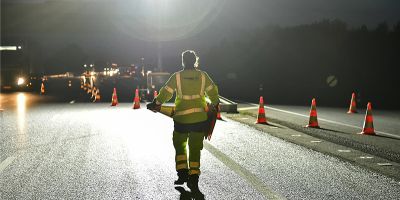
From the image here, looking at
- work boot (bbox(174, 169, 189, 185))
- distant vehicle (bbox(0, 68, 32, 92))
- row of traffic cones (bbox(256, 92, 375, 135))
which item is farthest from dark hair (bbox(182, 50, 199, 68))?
distant vehicle (bbox(0, 68, 32, 92))

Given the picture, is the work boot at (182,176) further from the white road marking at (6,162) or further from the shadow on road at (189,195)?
the white road marking at (6,162)

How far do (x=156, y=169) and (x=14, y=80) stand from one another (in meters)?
36.0

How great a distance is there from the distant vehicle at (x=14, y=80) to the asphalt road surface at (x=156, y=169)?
29.1m

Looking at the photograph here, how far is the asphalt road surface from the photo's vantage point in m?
6.79

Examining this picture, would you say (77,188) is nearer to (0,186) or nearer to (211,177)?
(0,186)

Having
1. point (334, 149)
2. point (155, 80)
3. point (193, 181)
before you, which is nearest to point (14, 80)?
point (155, 80)

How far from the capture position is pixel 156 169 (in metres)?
8.38

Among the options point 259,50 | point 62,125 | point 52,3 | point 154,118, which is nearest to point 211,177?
point 62,125

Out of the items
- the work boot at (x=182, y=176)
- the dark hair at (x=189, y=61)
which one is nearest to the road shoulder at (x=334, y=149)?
the work boot at (x=182, y=176)

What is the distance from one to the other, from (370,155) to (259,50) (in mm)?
75954

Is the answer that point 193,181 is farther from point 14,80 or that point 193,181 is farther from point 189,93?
point 14,80

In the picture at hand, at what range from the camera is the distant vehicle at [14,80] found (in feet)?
137

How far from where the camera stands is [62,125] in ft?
49.6

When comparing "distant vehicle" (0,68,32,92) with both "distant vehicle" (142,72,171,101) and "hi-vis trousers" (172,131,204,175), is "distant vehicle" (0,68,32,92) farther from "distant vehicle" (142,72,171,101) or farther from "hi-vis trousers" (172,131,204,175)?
"hi-vis trousers" (172,131,204,175)
